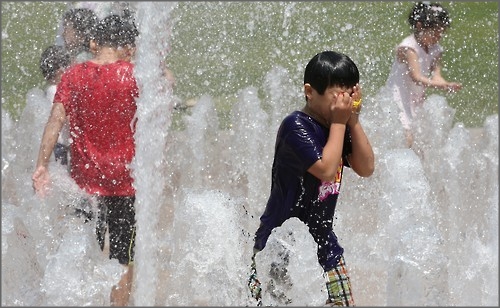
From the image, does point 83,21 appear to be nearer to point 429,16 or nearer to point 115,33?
point 115,33

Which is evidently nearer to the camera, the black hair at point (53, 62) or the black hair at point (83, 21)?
the black hair at point (83, 21)

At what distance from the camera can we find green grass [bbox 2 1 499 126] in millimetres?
10188

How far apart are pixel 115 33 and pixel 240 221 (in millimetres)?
939

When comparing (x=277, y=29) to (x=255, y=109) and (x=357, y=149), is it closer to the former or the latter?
(x=255, y=109)

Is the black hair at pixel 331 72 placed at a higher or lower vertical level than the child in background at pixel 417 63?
lower

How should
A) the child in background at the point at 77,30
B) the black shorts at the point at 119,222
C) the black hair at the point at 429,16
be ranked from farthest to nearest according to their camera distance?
1. the black hair at the point at 429,16
2. the child in background at the point at 77,30
3. the black shorts at the point at 119,222

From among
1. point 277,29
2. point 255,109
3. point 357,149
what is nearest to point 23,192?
point 255,109

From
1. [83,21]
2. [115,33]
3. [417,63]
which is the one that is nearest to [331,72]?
[115,33]

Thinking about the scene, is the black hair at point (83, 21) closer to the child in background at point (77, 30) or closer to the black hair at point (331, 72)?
the child in background at point (77, 30)

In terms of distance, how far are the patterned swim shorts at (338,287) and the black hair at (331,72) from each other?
0.56m

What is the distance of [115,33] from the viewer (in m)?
4.82

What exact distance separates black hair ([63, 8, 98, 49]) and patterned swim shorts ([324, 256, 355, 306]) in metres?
2.03

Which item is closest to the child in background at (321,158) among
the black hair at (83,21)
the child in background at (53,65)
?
the black hair at (83,21)

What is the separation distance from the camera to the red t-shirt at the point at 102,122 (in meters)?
4.64
